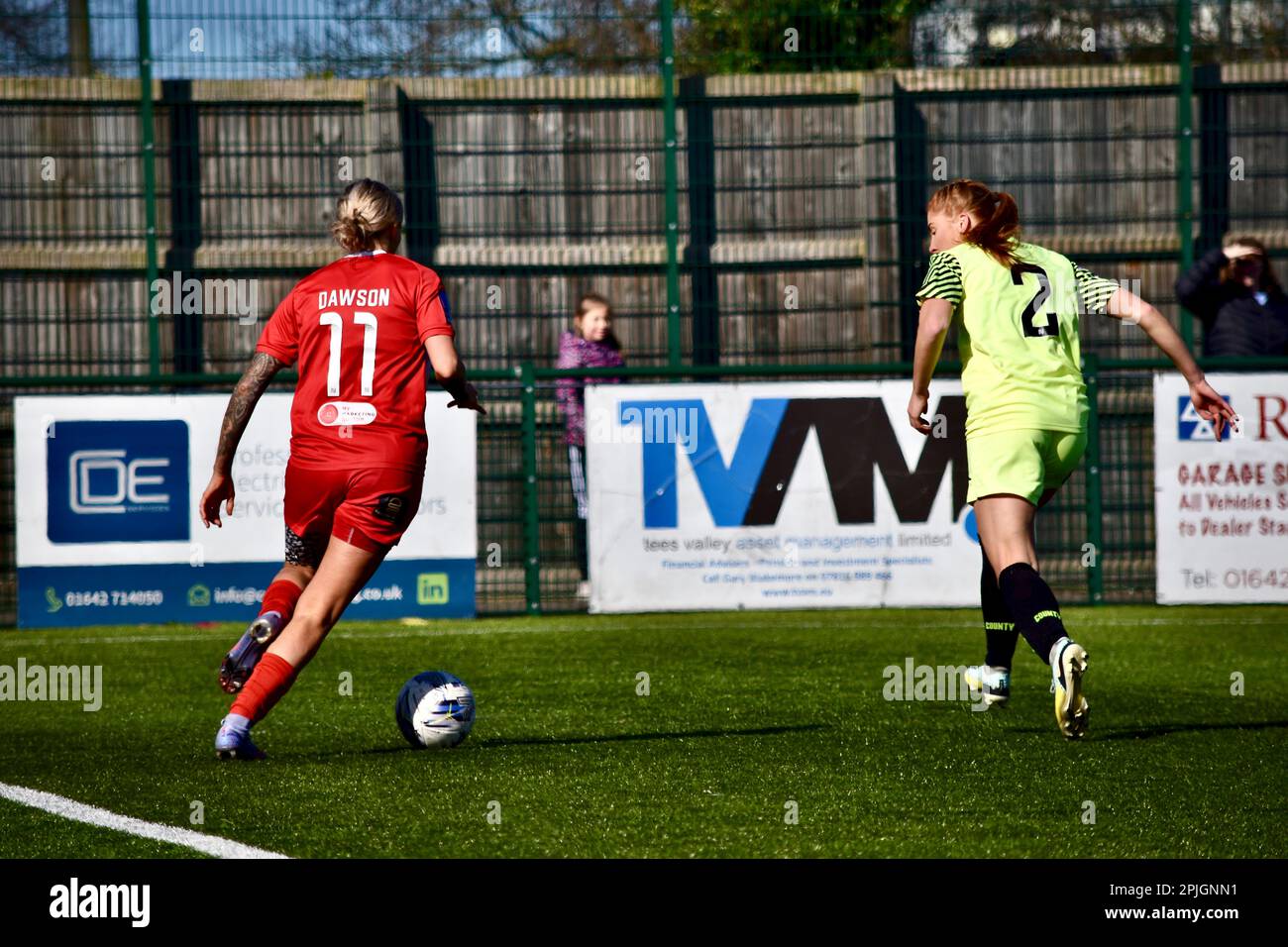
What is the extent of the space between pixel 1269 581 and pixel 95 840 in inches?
349

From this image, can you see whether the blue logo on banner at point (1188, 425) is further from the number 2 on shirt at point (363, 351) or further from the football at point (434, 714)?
the number 2 on shirt at point (363, 351)

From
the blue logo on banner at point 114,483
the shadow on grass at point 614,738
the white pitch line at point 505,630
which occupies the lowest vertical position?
the white pitch line at point 505,630

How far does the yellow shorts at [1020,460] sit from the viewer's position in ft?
20.9

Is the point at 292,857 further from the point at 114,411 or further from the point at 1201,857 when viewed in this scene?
the point at 114,411

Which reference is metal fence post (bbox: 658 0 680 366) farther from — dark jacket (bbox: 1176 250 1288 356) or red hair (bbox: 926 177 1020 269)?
red hair (bbox: 926 177 1020 269)

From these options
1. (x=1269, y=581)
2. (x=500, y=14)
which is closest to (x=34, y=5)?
(x=500, y=14)

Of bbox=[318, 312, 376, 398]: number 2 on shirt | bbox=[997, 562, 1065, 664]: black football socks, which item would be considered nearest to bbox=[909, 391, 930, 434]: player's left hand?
bbox=[997, 562, 1065, 664]: black football socks

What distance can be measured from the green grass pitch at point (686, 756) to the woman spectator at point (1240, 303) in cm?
295

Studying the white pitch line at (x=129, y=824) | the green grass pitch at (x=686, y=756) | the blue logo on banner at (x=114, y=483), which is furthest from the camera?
the blue logo on banner at (x=114, y=483)

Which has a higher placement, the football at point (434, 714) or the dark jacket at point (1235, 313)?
the dark jacket at point (1235, 313)

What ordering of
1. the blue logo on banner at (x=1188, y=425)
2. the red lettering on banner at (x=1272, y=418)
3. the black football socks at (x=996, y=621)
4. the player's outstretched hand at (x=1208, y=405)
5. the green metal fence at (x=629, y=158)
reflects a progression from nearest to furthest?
the player's outstretched hand at (x=1208, y=405) < the black football socks at (x=996, y=621) < the red lettering on banner at (x=1272, y=418) < the blue logo on banner at (x=1188, y=425) < the green metal fence at (x=629, y=158)

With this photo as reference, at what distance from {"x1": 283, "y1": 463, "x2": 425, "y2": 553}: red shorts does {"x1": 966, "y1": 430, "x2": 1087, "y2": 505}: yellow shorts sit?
6.72 feet

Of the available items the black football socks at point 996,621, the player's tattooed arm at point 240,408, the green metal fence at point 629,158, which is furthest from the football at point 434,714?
the green metal fence at point 629,158

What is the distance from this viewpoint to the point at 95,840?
→ 4.76m
